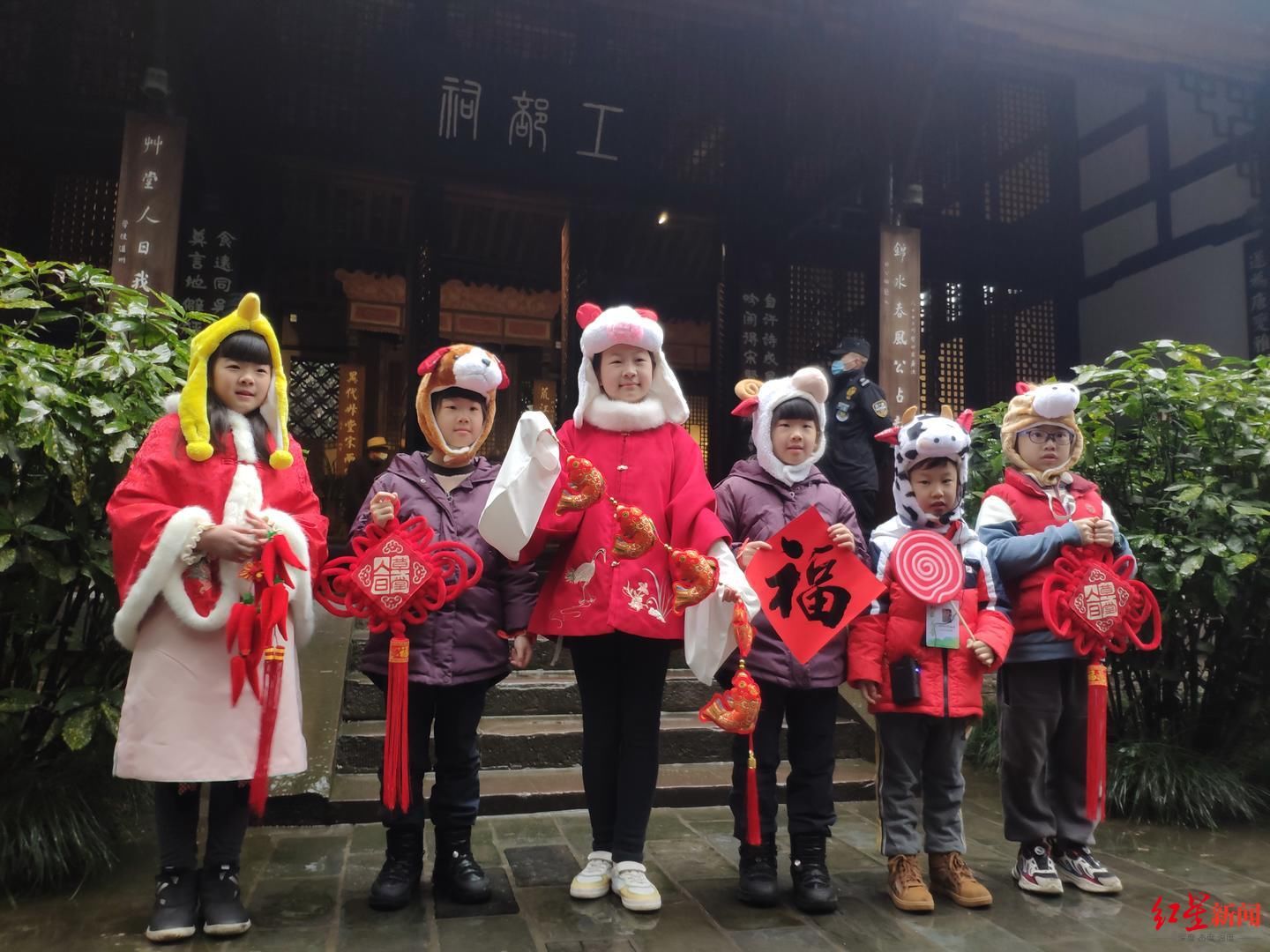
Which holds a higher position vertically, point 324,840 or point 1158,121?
point 1158,121

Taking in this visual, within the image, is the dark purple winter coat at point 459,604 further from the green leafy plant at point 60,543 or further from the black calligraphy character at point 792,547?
the green leafy plant at point 60,543

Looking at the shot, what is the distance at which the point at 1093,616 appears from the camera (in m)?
3.14

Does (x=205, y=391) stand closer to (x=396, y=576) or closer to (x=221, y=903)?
(x=396, y=576)

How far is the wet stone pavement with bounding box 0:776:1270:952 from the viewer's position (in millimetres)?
2662

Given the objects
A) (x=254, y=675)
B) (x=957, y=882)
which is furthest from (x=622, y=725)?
(x=957, y=882)

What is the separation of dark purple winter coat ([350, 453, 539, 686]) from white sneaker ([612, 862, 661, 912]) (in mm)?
817

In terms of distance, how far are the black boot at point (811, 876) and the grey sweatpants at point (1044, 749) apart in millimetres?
796

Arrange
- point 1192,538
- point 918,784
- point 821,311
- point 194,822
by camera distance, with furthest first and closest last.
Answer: point 821,311 < point 1192,538 < point 918,784 < point 194,822

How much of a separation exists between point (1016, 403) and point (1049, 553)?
0.67 m

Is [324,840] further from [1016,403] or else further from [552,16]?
[552,16]

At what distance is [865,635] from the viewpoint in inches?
121

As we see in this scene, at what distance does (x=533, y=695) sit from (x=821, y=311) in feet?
19.3

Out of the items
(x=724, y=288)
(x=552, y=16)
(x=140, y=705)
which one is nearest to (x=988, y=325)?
(x=724, y=288)

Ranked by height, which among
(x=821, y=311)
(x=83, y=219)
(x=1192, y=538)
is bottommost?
(x=1192, y=538)
